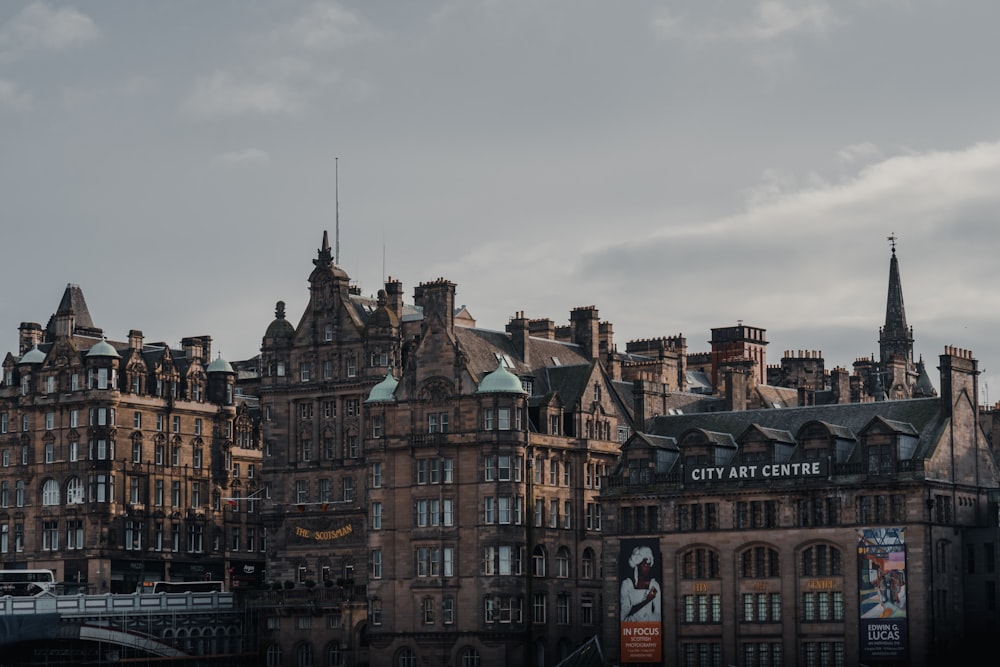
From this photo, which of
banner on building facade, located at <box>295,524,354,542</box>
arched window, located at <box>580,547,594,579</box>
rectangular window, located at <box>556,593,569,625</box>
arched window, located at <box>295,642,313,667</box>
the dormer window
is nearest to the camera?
the dormer window

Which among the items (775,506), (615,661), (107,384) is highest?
(107,384)

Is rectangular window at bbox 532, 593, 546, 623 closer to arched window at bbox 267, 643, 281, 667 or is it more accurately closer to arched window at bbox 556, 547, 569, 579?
arched window at bbox 556, 547, 569, 579

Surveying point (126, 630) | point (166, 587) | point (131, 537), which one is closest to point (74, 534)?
point (131, 537)

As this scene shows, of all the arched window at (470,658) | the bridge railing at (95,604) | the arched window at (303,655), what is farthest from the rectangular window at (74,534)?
the arched window at (470,658)

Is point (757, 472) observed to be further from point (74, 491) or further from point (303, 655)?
point (74, 491)

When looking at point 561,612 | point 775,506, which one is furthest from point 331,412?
point 775,506

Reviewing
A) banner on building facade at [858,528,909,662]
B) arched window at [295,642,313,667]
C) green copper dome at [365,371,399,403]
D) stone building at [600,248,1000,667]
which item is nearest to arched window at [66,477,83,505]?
arched window at [295,642,313,667]

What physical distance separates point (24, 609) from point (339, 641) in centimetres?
2439

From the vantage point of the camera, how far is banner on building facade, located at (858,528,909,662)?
5807 inches

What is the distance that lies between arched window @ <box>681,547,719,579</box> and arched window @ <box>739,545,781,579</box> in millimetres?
2165

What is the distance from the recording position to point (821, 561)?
498 ft

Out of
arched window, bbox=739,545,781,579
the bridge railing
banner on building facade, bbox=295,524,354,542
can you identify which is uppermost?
banner on building facade, bbox=295,524,354,542

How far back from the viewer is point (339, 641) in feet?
573

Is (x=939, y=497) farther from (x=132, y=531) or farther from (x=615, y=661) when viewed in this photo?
(x=132, y=531)
